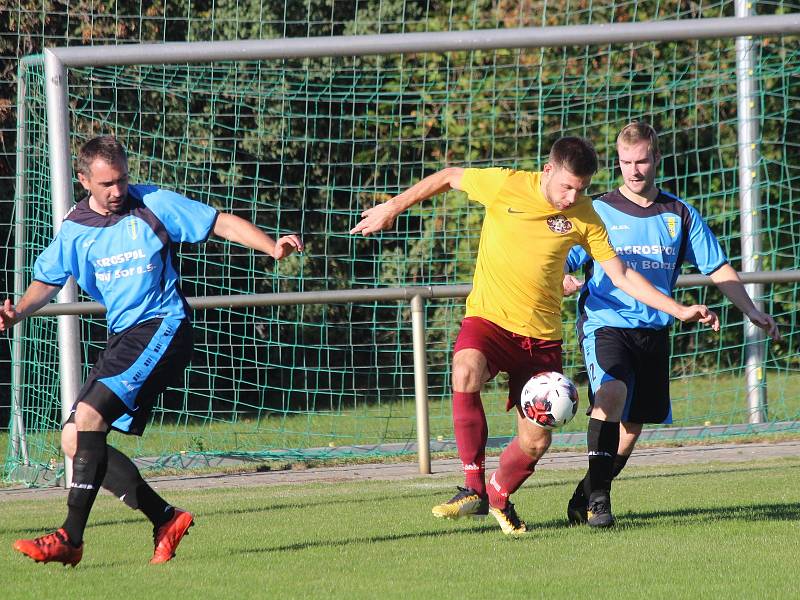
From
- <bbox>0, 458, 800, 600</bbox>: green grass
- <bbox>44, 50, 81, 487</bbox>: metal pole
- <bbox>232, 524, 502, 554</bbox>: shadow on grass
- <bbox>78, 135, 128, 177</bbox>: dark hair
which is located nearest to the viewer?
<bbox>0, 458, 800, 600</bbox>: green grass

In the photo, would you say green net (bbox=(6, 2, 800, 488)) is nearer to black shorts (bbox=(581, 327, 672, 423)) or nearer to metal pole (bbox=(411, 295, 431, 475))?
metal pole (bbox=(411, 295, 431, 475))

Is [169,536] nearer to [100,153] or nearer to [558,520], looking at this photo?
[100,153]

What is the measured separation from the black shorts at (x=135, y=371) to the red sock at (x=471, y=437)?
4.46 feet

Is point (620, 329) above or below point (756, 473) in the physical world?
above

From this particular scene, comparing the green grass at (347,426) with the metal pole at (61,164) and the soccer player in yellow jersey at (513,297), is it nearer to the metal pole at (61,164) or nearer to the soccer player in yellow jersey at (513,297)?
the metal pole at (61,164)

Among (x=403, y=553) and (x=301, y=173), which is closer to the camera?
(x=403, y=553)

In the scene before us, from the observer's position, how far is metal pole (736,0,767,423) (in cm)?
1145

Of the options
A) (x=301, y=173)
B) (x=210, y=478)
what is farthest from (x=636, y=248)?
(x=301, y=173)

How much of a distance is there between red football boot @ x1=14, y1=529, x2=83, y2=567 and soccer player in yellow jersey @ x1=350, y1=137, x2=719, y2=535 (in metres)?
1.78

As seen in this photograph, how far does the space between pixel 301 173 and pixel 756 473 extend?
23.4 ft

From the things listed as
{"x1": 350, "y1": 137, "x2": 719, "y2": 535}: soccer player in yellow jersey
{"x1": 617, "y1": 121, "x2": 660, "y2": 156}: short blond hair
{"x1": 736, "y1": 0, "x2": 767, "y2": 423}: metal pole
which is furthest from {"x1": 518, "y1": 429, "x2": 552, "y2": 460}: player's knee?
{"x1": 736, "y1": 0, "x2": 767, "y2": 423}: metal pole

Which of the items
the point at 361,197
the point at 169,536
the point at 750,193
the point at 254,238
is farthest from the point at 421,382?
the point at 361,197

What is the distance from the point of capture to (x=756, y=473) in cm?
848

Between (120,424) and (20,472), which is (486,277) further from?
(20,472)
